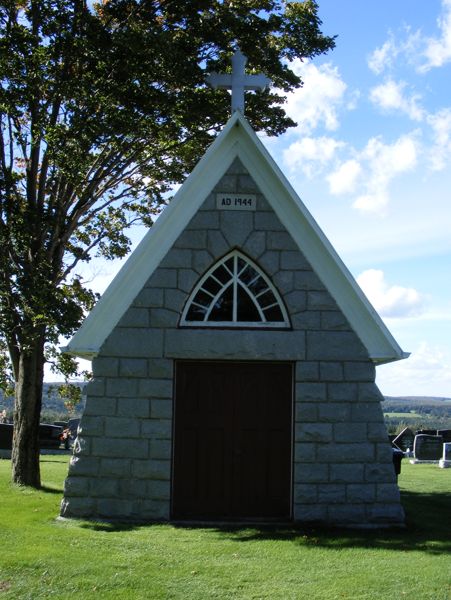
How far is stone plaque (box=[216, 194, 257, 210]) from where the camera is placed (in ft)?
34.4

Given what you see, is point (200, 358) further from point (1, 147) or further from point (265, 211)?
point (1, 147)

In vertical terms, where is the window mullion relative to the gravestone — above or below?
above

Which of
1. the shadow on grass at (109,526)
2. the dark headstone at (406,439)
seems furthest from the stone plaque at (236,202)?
the dark headstone at (406,439)

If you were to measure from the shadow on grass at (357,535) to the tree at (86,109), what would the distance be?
18.8 feet

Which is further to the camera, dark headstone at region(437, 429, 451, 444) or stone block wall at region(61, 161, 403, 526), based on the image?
dark headstone at region(437, 429, 451, 444)

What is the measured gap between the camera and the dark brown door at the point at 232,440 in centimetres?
1027

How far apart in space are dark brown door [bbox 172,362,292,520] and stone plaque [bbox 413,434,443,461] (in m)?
13.9

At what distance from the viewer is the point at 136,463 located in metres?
10.0

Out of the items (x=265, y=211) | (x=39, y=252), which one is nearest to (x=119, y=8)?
(x=39, y=252)

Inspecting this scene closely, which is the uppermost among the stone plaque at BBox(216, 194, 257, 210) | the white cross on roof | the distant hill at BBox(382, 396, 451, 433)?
the white cross on roof

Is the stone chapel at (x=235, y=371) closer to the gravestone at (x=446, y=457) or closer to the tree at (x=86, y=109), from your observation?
the tree at (x=86, y=109)

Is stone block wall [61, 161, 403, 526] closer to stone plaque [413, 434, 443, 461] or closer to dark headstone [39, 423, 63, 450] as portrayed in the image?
stone plaque [413, 434, 443, 461]

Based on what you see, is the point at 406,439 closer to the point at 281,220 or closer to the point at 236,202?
the point at 281,220

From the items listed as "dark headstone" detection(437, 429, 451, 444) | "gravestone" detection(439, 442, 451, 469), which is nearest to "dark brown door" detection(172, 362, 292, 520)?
"gravestone" detection(439, 442, 451, 469)
